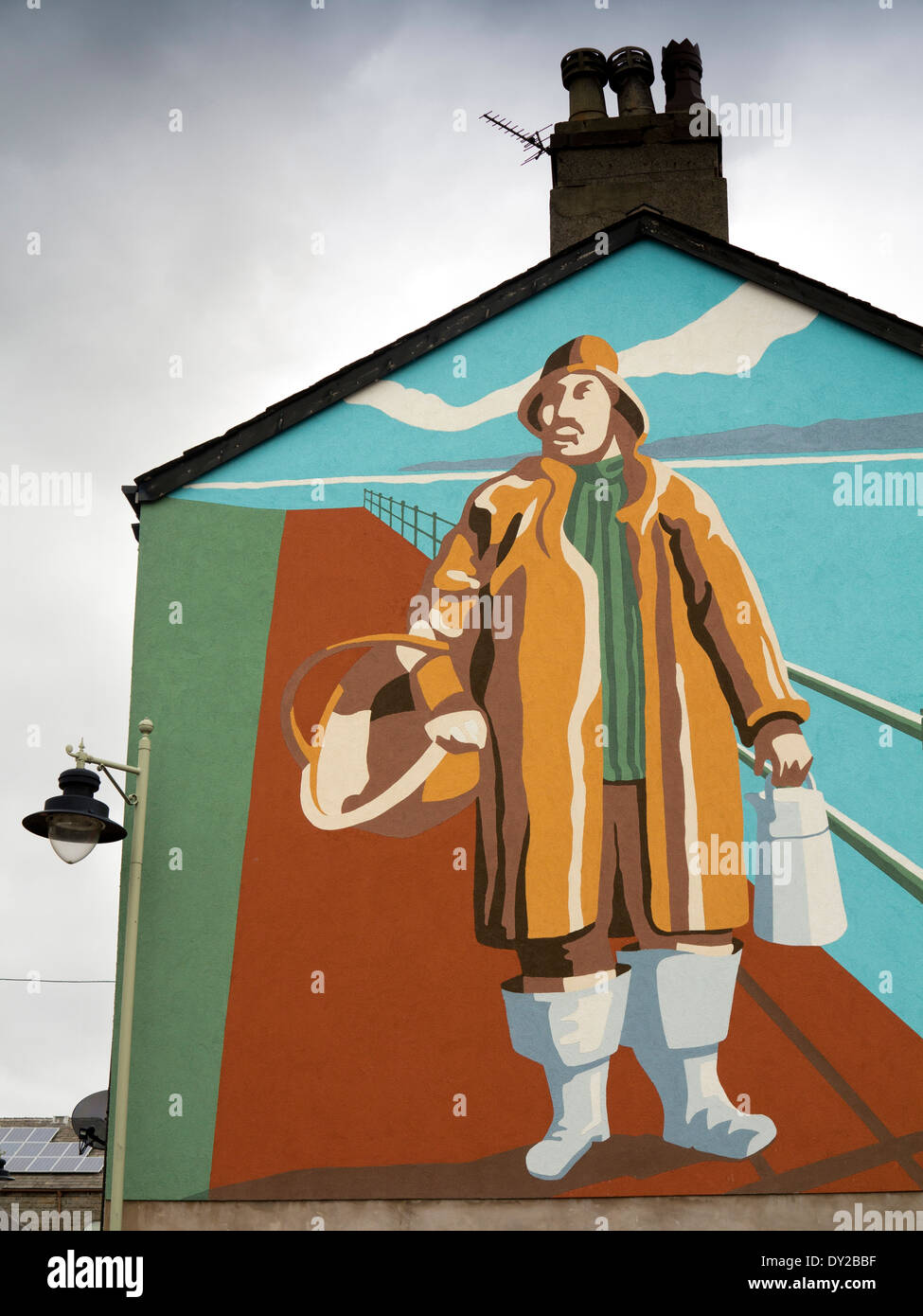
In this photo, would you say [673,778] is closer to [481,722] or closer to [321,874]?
[481,722]

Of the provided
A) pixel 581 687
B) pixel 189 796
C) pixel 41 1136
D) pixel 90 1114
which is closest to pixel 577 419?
pixel 581 687

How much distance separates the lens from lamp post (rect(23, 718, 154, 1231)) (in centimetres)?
1074

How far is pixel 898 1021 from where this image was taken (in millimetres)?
11430

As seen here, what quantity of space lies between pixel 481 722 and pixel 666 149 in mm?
9472

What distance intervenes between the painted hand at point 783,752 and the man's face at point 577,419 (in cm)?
324

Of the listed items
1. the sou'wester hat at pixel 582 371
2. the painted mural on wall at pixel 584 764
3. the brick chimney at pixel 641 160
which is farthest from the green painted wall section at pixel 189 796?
the brick chimney at pixel 641 160

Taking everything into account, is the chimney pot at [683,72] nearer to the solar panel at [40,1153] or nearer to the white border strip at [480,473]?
the white border strip at [480,473]

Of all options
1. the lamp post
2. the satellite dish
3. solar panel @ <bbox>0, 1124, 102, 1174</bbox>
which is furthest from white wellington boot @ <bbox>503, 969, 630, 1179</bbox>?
solar panel @ <bbox>0, 1124, 102, 1174</bbox>

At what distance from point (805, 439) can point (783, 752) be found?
10.5ft

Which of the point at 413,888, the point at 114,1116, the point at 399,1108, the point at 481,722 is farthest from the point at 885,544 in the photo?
the point at 114,1116

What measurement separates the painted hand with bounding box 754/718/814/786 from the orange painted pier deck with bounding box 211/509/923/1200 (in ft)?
4.93

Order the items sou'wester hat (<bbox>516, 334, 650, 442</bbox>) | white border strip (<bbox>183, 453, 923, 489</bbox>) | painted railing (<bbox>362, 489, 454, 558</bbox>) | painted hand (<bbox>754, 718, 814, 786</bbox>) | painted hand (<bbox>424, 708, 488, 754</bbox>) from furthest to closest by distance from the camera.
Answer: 1. sou'wester hat (<bbox>516, 334, 650, 442</bbox>)
2. painted railing (<bbox>362, 489, 454, 558</bbox>)
3. white border strip (<bbox>183, 453, 923, 489</bbox>)
4. painted hand (<bbox>424, 708, 488, 754</bbox>)
5. painted hand (<bbox>754, 718, 814, 786</bbox>)

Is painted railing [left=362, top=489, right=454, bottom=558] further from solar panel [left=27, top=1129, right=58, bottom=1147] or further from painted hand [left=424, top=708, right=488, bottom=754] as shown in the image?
solar panel [left=27, top=1129, right=58, bottom=1147]

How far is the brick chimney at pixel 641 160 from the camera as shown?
58.0ft
